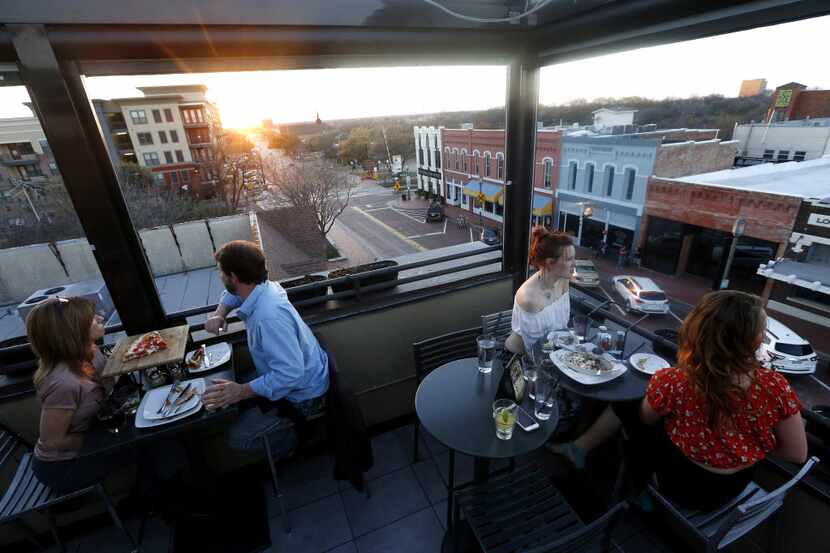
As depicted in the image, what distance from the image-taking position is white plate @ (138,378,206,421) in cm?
157

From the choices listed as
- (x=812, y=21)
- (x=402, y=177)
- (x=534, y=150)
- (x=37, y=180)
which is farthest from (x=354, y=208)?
(x=812, y=21)

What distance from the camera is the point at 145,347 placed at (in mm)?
1759

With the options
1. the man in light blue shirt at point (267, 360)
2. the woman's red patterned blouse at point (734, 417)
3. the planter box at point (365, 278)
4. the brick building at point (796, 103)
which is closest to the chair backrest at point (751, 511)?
the woman's red patterned blouse at point (734, 417)

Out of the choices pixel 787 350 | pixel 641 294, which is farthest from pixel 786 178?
pixel 641 294

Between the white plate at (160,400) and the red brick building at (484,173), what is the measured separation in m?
2.39

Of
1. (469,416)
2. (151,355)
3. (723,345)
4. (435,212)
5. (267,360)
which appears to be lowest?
(469,416)

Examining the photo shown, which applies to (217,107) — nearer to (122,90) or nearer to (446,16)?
(122,90)

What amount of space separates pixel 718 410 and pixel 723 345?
0.27 meters

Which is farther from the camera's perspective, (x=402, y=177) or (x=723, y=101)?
(x=402, y=177)

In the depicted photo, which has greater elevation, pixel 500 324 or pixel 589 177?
pixel 589 177

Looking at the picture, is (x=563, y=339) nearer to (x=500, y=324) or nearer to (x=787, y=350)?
(x=500, y=324)

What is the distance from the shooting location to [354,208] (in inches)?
149

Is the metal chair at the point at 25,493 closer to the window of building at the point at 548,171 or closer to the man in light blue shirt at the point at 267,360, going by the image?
the man in light blue shirt at the point at 267,360

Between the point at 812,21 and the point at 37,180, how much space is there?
12.1ft
